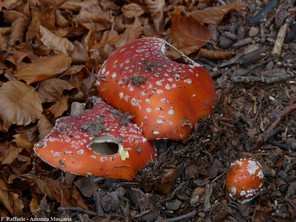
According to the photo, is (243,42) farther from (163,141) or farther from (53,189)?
(53,189)

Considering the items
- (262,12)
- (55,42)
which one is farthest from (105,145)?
(262,12)

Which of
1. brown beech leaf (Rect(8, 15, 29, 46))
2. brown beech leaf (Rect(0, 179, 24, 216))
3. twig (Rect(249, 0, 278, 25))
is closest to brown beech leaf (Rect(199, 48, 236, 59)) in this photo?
twig (Rect(249, 0, 278, 25))

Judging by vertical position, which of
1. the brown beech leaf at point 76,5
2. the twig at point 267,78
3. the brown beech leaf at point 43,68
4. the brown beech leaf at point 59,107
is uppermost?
the brown beech leaf at point 76,5

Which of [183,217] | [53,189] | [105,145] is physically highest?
[105,145]

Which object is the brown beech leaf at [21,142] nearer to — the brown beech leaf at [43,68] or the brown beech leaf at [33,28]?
the brown beech leaf at [43,68]

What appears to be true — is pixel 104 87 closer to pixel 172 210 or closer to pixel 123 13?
pixel 172 210

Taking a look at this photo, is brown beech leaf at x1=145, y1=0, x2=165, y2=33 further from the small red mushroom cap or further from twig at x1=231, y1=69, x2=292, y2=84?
the small red mushroom cap

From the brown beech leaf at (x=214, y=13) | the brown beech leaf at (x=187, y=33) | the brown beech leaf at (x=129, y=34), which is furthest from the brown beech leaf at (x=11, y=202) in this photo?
the brown beech leaf at (x=214, y=13)

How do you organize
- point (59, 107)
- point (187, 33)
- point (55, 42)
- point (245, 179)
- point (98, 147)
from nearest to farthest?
1. point (245, 179)
2. point (98, 147)
3. point (59, 107)
4. point (55, 42)
5. point (187, 33)
